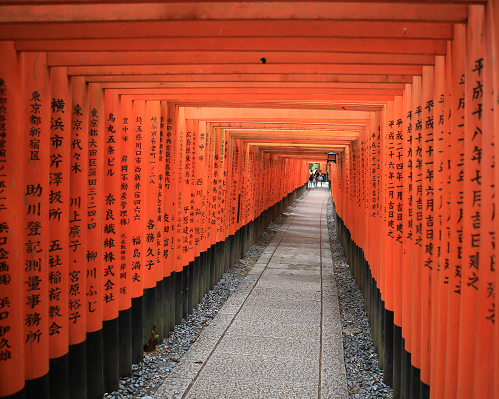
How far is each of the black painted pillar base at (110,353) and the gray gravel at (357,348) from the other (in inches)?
97.6

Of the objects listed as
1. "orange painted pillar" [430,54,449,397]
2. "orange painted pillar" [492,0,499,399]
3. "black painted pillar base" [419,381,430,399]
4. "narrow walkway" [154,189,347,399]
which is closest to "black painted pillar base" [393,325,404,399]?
"narrow walkway" [154,189,347,399]

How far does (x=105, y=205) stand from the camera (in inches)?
178

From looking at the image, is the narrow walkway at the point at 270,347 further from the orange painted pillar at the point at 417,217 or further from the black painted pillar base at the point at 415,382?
the orange painted pillar at the point at 417,217

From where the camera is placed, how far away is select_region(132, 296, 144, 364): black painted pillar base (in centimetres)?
519

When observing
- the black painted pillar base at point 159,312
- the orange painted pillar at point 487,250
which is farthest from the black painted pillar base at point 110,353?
the orange painted pillar at point 487,250

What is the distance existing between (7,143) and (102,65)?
3.06 ft

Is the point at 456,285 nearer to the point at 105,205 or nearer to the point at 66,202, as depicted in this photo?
the point at 66,202

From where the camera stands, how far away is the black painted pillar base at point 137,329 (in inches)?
204

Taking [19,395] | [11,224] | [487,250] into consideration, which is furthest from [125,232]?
[487,250]

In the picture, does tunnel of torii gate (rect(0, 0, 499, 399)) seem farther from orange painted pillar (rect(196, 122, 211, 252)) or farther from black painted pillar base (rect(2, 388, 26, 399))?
orange painted pillar (rect(196, 122, 211, 252))

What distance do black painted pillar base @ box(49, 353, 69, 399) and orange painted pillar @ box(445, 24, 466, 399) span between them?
2.81m

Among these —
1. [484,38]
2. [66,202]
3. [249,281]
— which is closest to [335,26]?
[484,38]

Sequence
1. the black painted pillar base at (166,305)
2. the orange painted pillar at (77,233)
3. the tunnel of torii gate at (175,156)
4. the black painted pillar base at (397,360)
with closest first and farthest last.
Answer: the tunnel of torii gate at (175,156), the orange painted pillar at (77,233), the black painted pillar base at (397,360), the black painted pillar base at (166,305)

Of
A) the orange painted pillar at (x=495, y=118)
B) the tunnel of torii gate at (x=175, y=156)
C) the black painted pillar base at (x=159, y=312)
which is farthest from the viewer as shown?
the black painted pillar base at (x=159, y=312)
